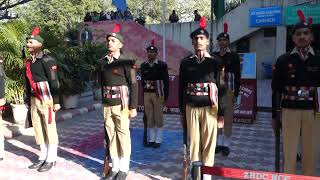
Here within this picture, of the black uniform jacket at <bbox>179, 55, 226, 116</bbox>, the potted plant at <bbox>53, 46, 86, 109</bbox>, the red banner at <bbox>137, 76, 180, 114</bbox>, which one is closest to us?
the black uniform jacket at <bbox>179, 55, 226, 116</bbox>

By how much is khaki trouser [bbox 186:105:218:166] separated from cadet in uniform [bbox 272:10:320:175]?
85 centimetres

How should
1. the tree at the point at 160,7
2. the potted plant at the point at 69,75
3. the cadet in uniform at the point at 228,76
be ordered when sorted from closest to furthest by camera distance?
the cadet in uniform at the point at 228,76 < the potted plant at the point at 69,75 < the tree at the point at 160,7

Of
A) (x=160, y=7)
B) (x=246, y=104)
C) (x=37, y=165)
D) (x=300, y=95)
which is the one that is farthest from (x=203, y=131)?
(x=160, y=7)

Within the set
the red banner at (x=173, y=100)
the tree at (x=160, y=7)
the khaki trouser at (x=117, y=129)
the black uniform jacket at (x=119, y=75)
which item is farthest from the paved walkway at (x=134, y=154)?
the tree at (x=160, y=7)

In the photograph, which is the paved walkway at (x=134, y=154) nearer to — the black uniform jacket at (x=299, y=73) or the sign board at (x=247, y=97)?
the sign board at (x=247, y=97)

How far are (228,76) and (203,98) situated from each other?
1.96 meters

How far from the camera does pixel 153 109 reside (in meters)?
7.42

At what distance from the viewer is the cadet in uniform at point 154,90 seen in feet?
23.8

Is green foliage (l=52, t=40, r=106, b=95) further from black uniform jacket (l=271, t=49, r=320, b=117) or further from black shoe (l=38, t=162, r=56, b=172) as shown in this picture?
black uniform jacket (l=271, t=49, r=320, b=117)

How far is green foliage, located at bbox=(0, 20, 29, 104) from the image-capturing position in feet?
30.6

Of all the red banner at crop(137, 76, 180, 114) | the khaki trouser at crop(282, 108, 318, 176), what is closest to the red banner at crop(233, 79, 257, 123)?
the red banner at crop(137, 76, 180, 114)

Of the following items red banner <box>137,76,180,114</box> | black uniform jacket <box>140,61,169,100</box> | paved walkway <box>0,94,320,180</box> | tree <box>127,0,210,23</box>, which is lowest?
paved walkway <box>0,94,320,180</box>

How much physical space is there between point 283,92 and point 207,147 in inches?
44.3

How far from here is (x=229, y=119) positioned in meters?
6.72
